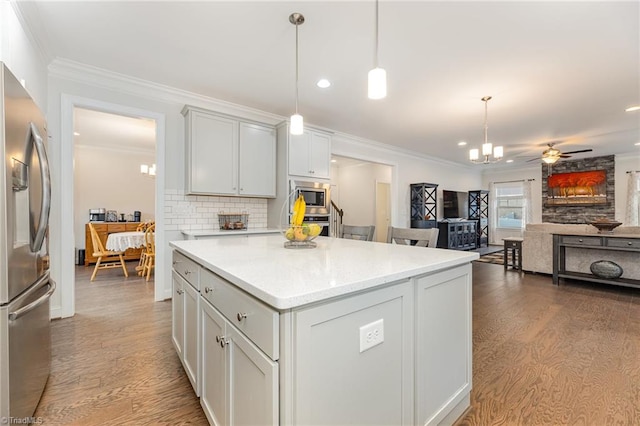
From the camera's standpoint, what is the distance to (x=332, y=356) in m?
0.94

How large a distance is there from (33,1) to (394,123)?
4228 mm

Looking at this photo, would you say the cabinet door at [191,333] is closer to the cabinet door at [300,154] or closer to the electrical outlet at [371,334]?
the electrical outlet at [371,334]

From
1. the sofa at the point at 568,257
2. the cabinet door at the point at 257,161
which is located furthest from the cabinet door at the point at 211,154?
the sofa at the point at 568,257

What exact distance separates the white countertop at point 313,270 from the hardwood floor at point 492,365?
2.89ft

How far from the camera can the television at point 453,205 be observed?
794cm

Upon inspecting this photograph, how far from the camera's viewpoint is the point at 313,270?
1.15 metres

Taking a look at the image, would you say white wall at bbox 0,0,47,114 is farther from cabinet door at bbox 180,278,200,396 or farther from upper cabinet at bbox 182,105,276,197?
cabinet door at bbox 180,278,200,396

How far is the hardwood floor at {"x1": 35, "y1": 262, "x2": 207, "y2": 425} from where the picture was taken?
1.54 m

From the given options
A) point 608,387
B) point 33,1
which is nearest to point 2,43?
point 33,1

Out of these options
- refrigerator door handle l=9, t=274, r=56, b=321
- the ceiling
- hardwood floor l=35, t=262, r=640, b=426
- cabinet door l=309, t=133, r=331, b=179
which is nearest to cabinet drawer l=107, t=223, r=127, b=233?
hardwood floor l=35, t=262, r=640, b=426

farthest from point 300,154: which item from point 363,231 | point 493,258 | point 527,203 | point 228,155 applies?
point 527,203

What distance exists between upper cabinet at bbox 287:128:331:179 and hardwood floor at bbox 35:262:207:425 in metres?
2.43

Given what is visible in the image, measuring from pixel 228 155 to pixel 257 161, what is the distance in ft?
1.36

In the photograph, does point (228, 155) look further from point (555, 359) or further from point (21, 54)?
point (555, 359)
